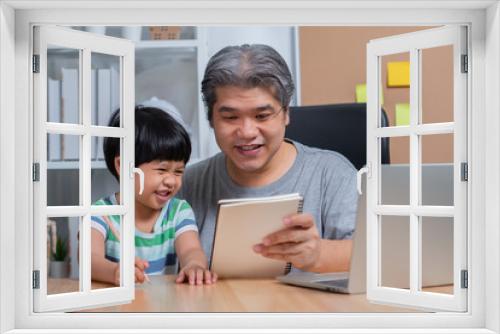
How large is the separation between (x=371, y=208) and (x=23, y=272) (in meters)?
1.31

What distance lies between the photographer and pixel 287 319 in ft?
8.16

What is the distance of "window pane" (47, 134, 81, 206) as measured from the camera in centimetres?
402

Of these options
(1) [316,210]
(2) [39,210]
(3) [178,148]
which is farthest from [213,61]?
(2) [39,210]

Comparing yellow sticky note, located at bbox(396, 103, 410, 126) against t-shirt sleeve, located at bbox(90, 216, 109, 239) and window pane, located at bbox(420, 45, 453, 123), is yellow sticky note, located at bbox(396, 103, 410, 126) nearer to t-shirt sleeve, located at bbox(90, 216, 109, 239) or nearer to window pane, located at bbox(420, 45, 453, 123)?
window pane, located at bbox(420, 45, 453, 123)

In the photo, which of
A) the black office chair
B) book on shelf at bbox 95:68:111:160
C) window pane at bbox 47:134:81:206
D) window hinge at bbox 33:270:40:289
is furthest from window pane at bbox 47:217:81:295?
window hinge at bbox 33:270:40:289

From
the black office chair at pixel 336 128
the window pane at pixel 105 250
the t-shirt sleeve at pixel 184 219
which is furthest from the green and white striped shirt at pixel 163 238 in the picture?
the black office chair at pixel 336 128

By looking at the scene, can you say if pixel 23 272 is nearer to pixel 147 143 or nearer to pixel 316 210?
pixel 147 143

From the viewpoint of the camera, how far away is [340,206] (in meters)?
4.27

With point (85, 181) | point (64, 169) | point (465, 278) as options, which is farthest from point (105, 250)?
point (465, 278)

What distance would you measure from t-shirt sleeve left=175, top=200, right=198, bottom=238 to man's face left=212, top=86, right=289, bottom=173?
1.30ft

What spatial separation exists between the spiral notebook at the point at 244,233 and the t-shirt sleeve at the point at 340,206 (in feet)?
1.96

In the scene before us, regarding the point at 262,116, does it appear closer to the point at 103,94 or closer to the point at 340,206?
the point at 340,206

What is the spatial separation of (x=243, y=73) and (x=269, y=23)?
178 cm

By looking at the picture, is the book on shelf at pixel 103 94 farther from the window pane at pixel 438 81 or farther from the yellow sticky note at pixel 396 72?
the window pane at pixel 438 81
